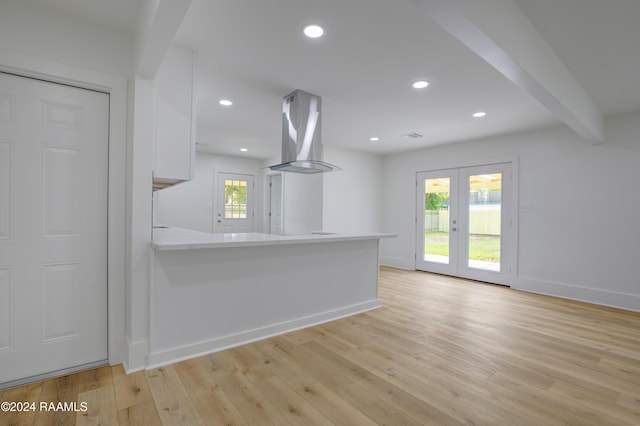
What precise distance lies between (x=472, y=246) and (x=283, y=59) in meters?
4.60

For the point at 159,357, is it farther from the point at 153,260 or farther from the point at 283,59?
the point at 283,59

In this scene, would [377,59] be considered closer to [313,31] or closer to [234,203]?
[313,31]

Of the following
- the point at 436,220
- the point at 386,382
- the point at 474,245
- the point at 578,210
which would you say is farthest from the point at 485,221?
the point at 386,382

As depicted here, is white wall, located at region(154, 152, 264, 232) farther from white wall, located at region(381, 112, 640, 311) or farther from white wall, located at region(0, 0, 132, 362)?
white wall, located at region(381, 112, 640, 311)

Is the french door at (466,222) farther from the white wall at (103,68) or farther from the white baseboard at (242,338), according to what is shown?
the white wall at (103,68)

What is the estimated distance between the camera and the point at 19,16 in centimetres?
197

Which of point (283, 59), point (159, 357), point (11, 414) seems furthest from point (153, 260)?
point (283, 59)

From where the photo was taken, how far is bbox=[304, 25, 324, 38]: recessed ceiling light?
2.21 meters

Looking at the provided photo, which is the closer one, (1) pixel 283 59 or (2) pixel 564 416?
(2) pixel 564 416

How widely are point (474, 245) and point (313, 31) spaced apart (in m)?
4.69

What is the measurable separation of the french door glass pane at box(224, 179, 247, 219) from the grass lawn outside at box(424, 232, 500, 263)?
14.0 feet

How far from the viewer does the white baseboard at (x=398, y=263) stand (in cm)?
646

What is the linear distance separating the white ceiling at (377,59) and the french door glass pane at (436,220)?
64.5 inches

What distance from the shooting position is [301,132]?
337 centimetres
